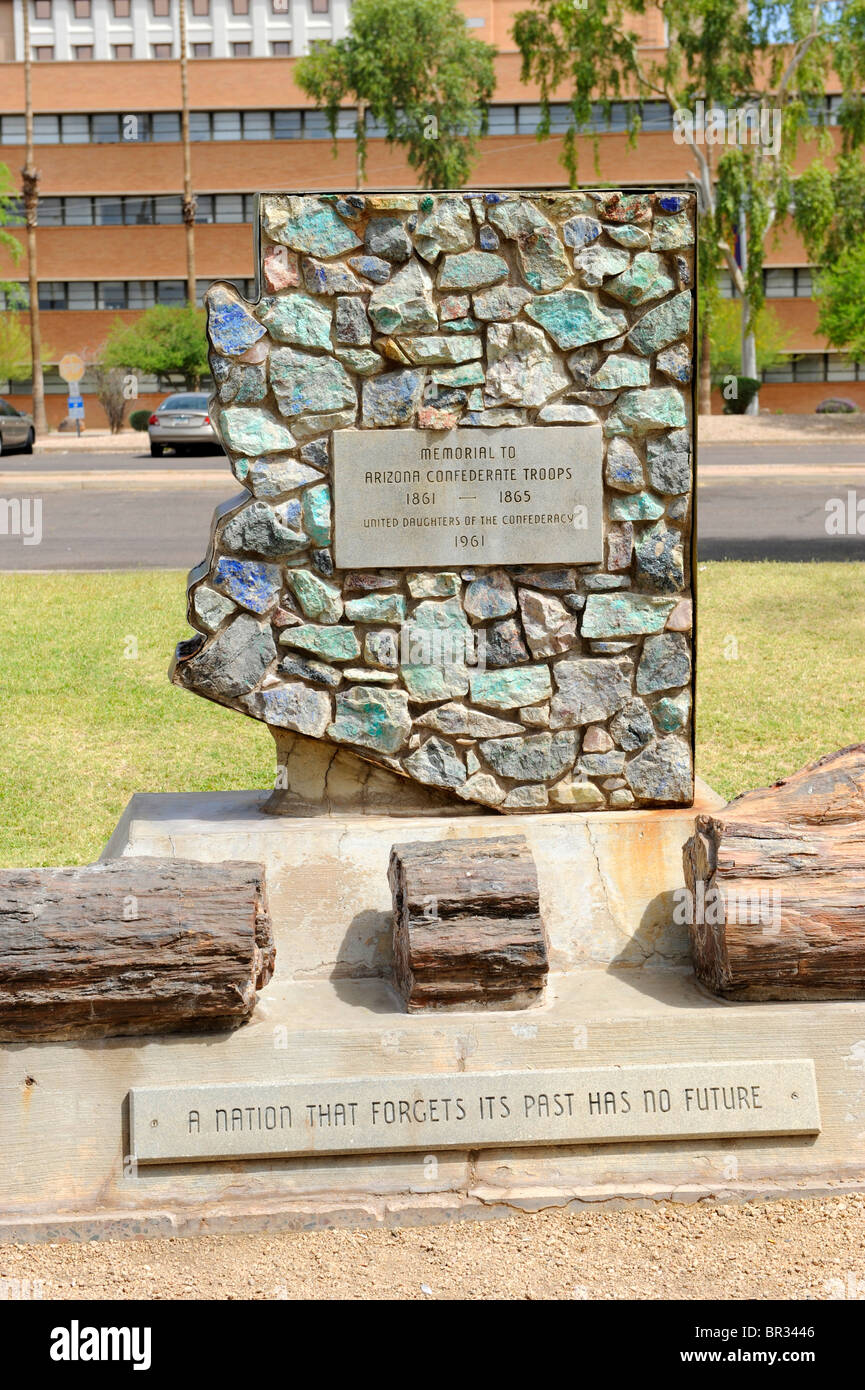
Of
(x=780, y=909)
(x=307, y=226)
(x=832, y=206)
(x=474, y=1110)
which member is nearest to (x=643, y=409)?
(x=307, y=226)

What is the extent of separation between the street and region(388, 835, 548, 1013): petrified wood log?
9002mm

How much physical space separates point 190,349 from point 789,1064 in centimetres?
4294

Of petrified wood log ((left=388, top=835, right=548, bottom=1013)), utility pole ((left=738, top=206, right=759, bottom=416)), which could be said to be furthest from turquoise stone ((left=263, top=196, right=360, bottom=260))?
utility pole ((left=738, top=206, right=759, bottom=416))

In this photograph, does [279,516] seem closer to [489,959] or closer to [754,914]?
[489,959]

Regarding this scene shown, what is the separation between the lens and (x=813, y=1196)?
14.0 feet

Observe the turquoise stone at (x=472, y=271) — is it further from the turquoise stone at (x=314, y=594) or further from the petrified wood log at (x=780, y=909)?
the petrified wood log at (x=780, y=909)

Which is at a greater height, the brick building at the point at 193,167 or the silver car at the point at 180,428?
the brick building at the point at 193,167

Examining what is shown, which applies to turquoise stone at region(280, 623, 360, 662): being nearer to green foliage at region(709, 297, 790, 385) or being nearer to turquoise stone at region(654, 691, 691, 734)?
turquoise stone at region(654, 691, 691, 734)

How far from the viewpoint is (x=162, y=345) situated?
149ft

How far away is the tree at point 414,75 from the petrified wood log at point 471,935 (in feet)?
130

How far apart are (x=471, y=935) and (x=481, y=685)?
112 centimetres

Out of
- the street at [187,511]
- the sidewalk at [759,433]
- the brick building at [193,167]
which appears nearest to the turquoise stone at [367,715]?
the street at [187,511]

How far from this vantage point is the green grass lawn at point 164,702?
7.84 meters

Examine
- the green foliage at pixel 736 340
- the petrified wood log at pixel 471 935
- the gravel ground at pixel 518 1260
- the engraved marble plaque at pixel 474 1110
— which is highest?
the green foliage at pixel 736 340
